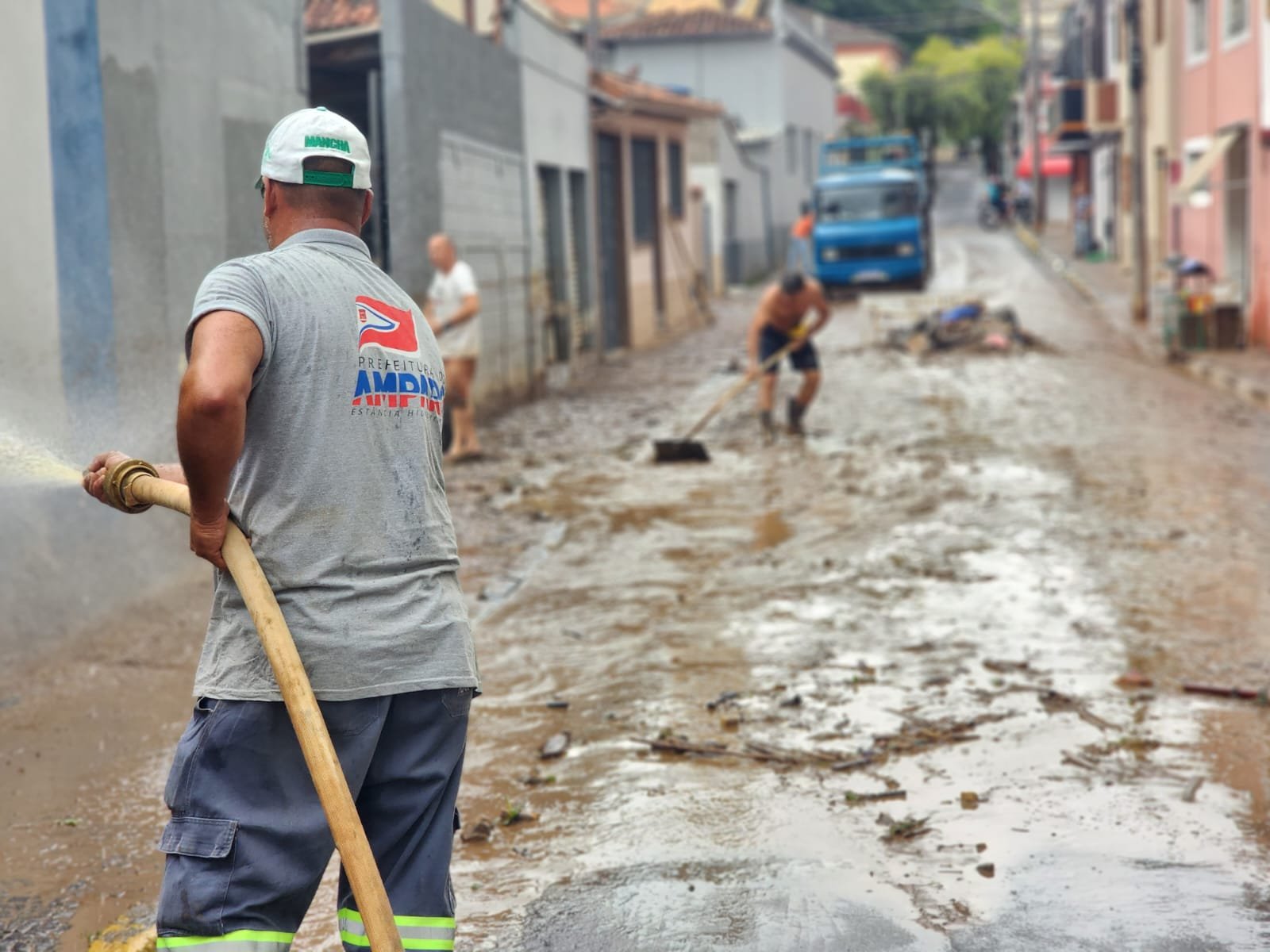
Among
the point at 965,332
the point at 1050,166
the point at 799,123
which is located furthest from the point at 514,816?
the point at 1050,166

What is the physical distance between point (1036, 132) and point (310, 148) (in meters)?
48.7

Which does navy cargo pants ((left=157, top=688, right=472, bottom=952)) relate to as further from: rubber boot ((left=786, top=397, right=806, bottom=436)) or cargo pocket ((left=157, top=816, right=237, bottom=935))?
rubber boot ((left=786, top=397, right=806, bottom=436))

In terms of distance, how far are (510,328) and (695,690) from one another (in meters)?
10.3

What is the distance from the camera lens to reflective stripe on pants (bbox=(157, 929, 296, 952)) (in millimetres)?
2525

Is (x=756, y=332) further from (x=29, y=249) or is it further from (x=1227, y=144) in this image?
(x=1227, y=144)

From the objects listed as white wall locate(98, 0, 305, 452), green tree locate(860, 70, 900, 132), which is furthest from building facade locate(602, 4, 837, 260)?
white wall locate(98, 0, 305, 452)

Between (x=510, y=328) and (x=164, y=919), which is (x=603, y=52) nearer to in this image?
(x=510, y=328)

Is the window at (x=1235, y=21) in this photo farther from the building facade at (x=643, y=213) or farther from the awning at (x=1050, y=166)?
the awning at (x=1050, y=166)

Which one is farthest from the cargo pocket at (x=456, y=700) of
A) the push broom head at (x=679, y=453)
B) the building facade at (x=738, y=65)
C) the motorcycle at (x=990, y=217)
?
the motorcycle at (x=990, y=217)

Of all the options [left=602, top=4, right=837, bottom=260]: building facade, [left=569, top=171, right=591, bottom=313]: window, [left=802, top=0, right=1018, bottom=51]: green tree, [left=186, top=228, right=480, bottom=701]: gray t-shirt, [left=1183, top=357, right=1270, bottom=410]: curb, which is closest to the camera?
[left=186, top=228, right=480, bottom=701]: gray t-shirt

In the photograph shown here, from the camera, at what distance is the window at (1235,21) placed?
20.8 m

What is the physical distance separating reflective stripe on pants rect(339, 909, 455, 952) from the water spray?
15 cm

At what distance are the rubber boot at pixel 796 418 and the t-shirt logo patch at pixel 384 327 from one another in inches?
427

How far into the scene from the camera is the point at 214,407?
2438mm
